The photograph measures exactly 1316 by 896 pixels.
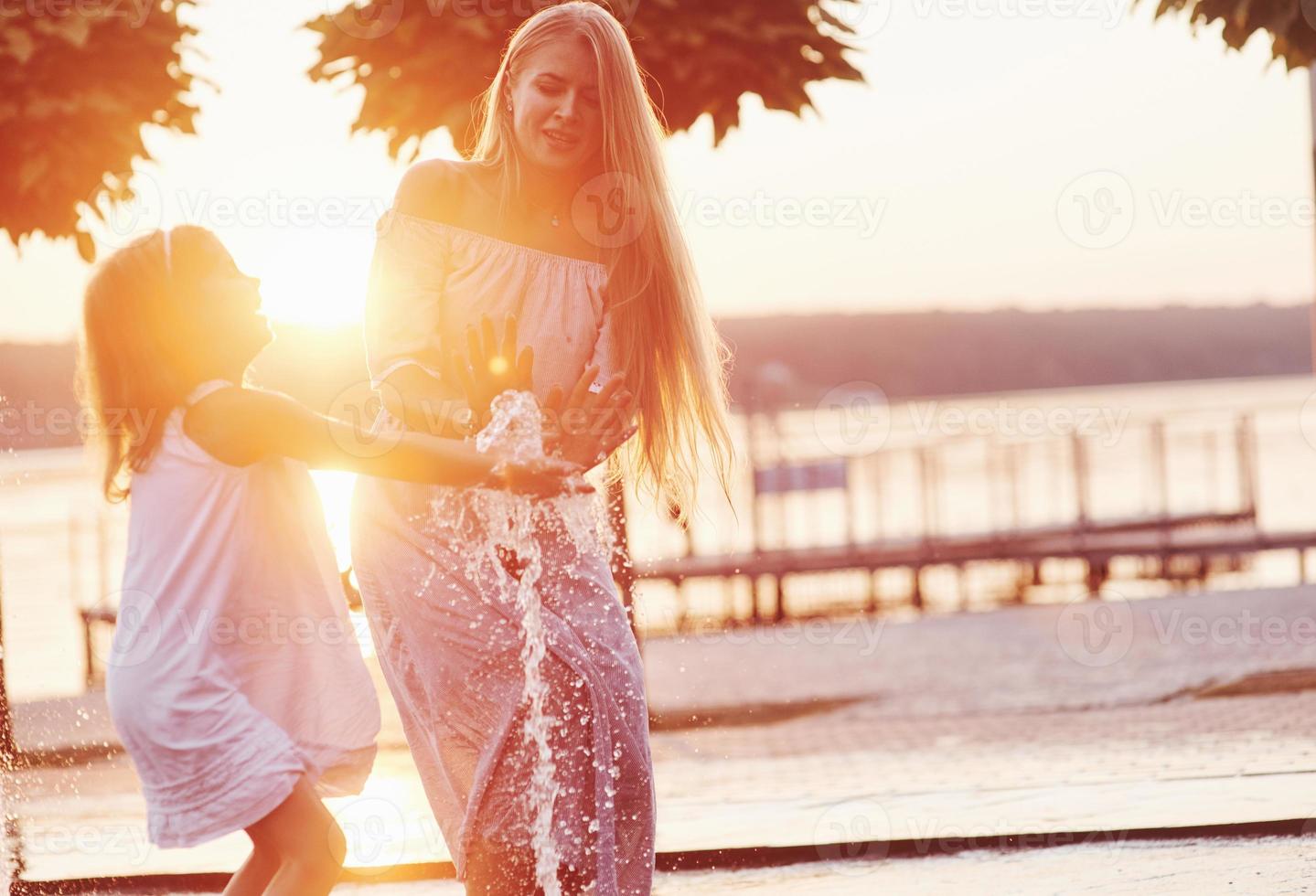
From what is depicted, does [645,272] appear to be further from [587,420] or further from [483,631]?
[483,631]

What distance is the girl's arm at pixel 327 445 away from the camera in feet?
10.4

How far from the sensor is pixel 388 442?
322cm

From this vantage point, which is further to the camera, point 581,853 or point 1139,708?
point 1139,708

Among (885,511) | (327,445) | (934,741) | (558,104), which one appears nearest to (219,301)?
(327,445)

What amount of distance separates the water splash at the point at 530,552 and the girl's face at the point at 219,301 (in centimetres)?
59

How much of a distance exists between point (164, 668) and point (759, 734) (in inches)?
270

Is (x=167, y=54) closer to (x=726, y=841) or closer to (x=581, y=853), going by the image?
(x=726, y=841)

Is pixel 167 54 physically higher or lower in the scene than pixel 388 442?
higher

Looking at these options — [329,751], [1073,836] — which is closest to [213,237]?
[329,751]

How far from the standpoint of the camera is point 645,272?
11.7 ft

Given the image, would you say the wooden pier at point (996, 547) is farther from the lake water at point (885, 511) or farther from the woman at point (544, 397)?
the woman at point (544, 397)

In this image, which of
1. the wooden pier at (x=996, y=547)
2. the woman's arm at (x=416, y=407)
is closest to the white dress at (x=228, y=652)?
the woman's arm at (x=416, y=407)

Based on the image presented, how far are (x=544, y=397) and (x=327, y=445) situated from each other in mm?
416

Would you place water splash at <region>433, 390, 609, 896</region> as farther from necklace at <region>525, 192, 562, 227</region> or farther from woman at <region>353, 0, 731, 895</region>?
necklace at <region>525, 192, 562, 227</region>
